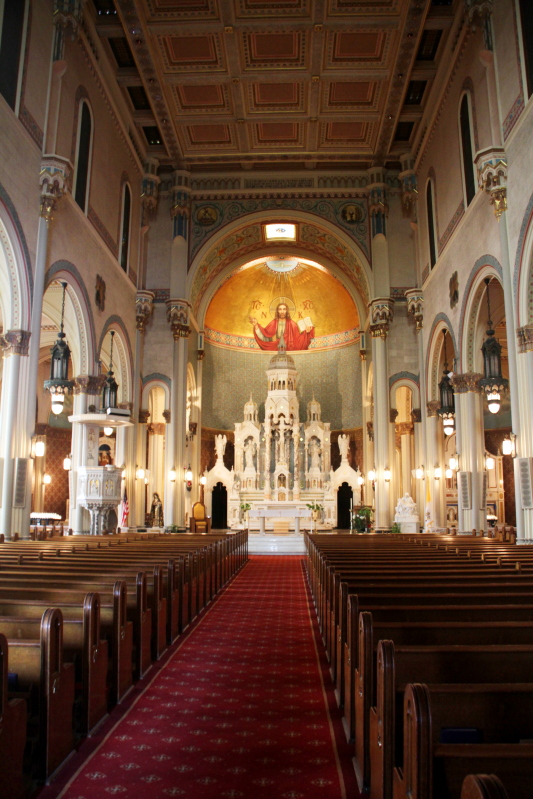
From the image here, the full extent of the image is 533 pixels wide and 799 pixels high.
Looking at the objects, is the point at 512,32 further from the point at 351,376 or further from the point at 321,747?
the point at 351,376

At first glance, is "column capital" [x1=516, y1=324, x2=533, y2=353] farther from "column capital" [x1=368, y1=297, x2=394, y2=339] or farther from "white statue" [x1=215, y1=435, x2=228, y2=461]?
"white statue" [x1=215, y1=435, x2=228, y2=461]

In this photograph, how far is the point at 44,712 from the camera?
372 centimetres

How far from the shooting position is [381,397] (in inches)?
957

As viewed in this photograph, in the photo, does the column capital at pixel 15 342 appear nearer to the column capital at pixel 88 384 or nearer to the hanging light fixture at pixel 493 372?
the column capital at pixel 88 384

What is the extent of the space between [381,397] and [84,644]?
20.7 metres

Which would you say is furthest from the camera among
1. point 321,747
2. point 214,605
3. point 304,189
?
point 304,189

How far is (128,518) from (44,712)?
19.0 m

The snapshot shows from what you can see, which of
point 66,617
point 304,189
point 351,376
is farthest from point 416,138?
point 66,617

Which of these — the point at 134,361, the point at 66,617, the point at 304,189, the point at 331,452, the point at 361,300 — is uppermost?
the point at 304,189

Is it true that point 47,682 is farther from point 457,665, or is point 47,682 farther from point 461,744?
point 461,744

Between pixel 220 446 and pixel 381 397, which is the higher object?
pixel 381 397

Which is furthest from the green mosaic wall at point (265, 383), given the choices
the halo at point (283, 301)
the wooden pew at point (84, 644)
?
the wooden pew at point (84, 644)

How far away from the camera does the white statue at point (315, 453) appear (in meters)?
32.6

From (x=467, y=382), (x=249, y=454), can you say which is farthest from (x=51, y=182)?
(x=249, y=454)
